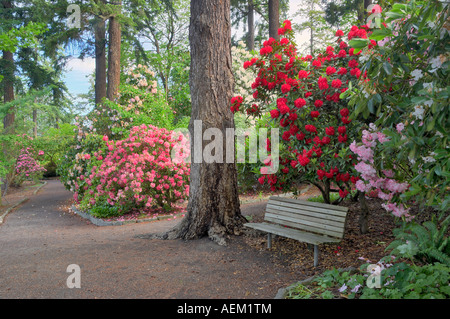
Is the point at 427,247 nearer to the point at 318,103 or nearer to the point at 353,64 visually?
the point at 318,103

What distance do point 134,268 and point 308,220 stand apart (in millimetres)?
2107

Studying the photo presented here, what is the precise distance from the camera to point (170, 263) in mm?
3885

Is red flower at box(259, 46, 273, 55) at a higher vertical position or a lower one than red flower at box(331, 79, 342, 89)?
higher

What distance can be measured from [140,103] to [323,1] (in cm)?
987

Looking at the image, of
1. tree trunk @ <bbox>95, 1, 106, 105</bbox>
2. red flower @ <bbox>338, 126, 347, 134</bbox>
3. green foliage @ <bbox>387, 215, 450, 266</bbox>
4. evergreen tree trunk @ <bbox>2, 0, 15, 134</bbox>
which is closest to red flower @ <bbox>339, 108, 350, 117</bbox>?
red flower @ <bbox>338, 126, 347, 134</bbox>

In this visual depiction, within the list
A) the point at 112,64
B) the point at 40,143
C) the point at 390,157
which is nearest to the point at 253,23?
the point at 112,64

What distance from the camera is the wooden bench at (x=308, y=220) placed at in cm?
358

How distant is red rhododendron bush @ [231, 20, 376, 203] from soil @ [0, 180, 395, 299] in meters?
0.81

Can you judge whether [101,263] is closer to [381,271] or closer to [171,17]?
[381,271]

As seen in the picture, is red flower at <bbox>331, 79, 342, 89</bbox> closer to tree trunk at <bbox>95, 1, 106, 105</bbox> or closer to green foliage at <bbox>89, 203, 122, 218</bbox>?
green foliage at <bbox>89, 203, 122, 218</bbox>

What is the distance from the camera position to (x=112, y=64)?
12.3 metres

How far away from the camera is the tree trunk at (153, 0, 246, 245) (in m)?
4.74

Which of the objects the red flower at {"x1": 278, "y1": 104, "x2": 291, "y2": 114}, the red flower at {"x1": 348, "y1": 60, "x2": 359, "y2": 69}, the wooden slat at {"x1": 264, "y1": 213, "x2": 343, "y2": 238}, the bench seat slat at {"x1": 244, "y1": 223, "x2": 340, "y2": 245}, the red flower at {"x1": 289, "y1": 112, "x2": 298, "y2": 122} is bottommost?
the bench seat slat at {"x1": 244, "y1": 223, "x2": 340, "y2": 245}

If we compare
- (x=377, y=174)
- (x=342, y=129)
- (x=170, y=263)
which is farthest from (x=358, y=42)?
(x=170, y=263)
